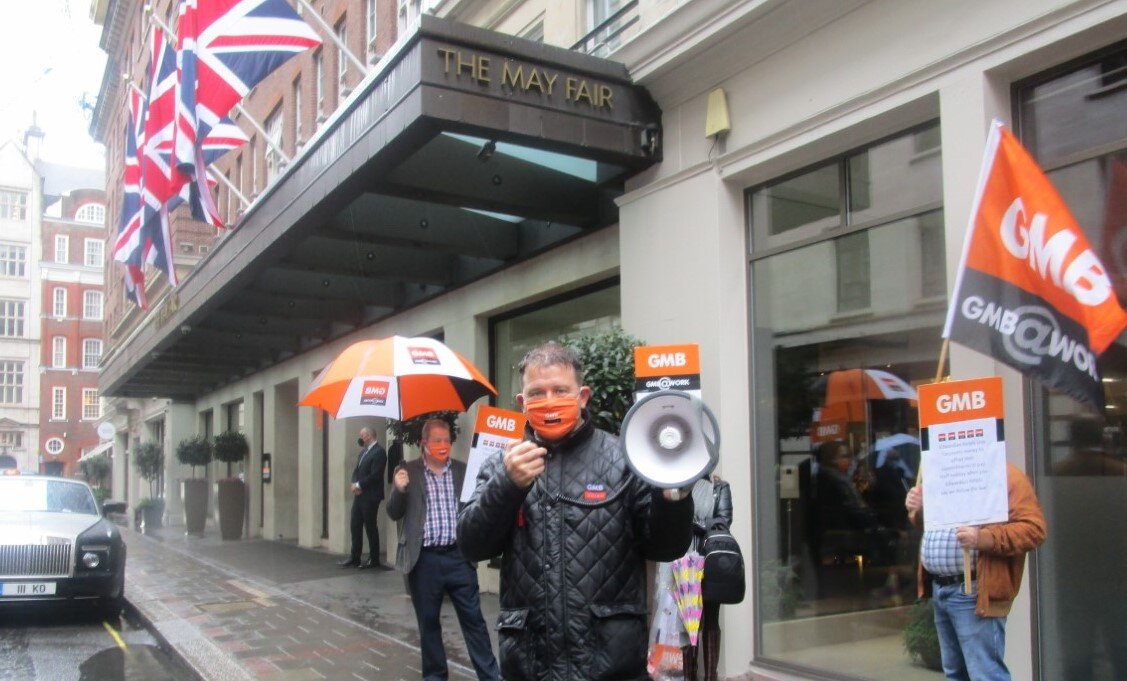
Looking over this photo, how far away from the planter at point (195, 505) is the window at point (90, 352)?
60057 mm

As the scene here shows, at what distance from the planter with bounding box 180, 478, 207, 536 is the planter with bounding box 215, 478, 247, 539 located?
1518mm

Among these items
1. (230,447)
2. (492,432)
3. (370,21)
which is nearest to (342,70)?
(370,21)

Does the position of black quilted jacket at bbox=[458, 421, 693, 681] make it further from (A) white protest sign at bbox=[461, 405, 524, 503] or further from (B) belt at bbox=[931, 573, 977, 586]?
(A) white protest sign at bbox=[461, 405, 524, 503]

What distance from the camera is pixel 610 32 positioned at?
9.52 m

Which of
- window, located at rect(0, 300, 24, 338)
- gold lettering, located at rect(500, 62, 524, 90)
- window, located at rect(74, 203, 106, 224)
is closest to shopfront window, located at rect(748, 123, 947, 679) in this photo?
gold lettering, located at rect(500, 62, 524, 90)

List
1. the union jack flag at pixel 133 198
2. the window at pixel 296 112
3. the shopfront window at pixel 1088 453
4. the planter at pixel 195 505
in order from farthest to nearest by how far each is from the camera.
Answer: the planter at pixel 195 505 < the window at pixel 296 112 < the union jack flag at pixel 133 198 < the shopfront window at pixel 1088 453

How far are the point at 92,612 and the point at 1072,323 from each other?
10851 mm

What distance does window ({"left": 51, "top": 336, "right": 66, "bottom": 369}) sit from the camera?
7519 cm

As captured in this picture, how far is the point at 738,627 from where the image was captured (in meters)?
7.06

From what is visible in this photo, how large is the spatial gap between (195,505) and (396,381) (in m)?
16.8

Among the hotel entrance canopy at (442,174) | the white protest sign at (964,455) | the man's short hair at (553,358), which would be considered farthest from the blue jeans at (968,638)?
the hotel entrance canopy at (442,174)

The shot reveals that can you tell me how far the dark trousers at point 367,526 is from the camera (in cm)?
1421

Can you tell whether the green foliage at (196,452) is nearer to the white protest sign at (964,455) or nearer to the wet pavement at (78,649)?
the wet pavement at (78,649)

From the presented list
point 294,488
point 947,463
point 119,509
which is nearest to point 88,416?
point 294,488
